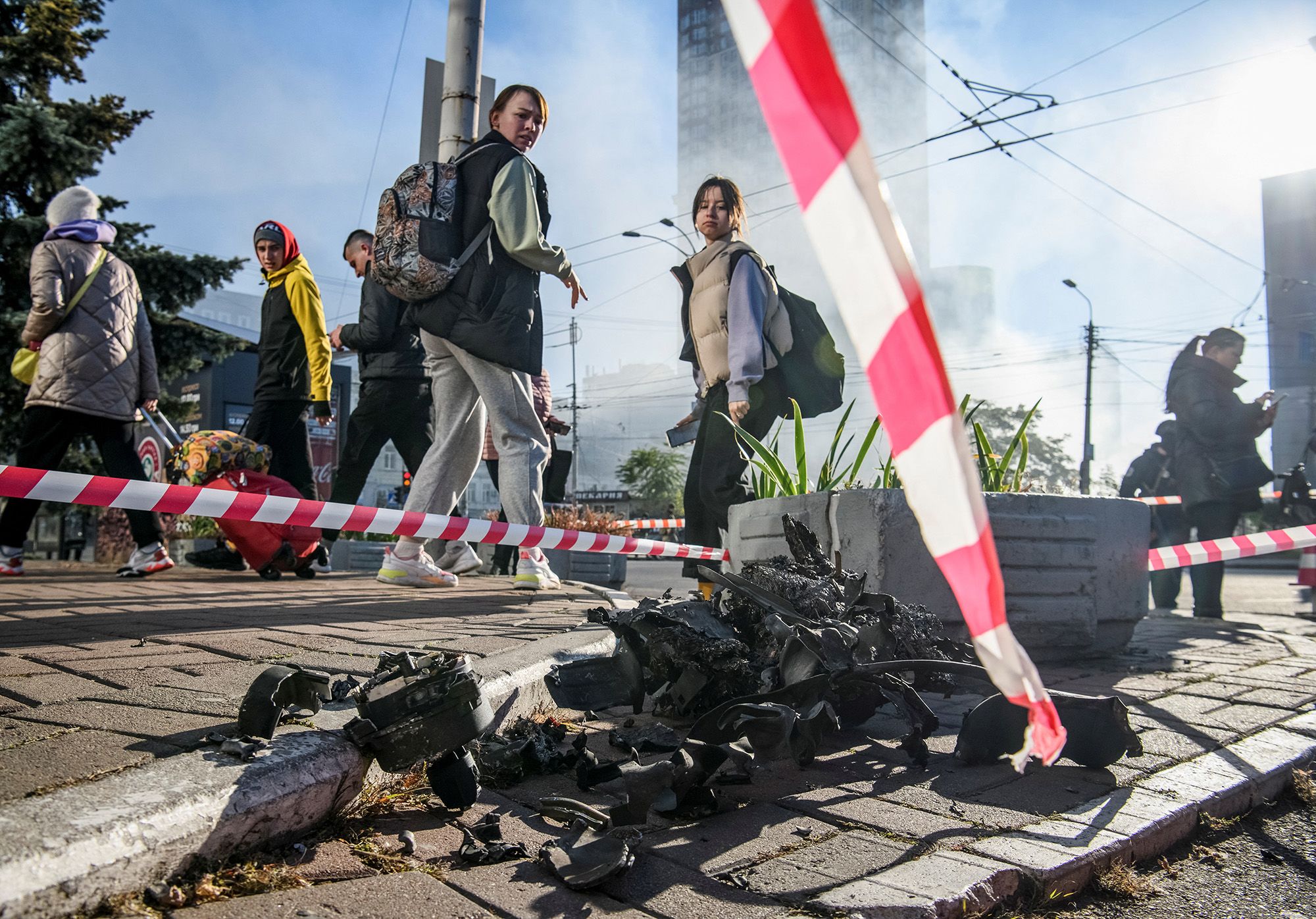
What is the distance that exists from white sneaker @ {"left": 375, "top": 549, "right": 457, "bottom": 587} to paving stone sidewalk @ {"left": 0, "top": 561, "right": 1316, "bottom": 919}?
1.63m

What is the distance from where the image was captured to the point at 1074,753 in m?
2.20

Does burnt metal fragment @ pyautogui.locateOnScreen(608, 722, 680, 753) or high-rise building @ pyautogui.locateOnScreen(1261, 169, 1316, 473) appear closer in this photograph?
burnt metal fragment @ pyautogui.locateOnScreen(608, 722, 680, 753)

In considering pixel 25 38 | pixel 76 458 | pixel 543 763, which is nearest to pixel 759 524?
pixel 543 763

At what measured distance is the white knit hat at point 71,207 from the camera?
5.99 metres

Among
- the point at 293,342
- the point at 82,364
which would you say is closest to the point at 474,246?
the point at 293,342

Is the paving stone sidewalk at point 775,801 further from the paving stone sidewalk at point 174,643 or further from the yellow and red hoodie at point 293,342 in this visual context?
the yellow and red hoodie at point 293,342

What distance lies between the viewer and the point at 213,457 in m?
5.86

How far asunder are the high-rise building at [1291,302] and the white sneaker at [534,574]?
43.5 metres

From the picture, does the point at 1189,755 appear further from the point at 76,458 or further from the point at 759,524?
the point at 76,458

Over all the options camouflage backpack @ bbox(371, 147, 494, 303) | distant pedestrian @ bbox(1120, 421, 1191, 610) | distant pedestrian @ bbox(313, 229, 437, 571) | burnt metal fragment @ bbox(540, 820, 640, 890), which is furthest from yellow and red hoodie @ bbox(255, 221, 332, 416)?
distant pedestrian @ bbox(1120, 421, 1191, 610)

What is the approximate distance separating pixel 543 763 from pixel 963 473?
1368mm

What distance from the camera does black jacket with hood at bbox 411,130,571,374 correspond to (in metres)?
4.67

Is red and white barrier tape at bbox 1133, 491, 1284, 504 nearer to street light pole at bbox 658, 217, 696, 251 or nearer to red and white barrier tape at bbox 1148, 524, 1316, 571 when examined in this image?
red and white barrier tape at bbox 1148, 524, 1316, 571

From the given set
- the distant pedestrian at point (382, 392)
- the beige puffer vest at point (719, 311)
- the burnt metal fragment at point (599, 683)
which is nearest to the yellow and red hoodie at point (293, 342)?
the distant pedestrian at point (382, 392)
